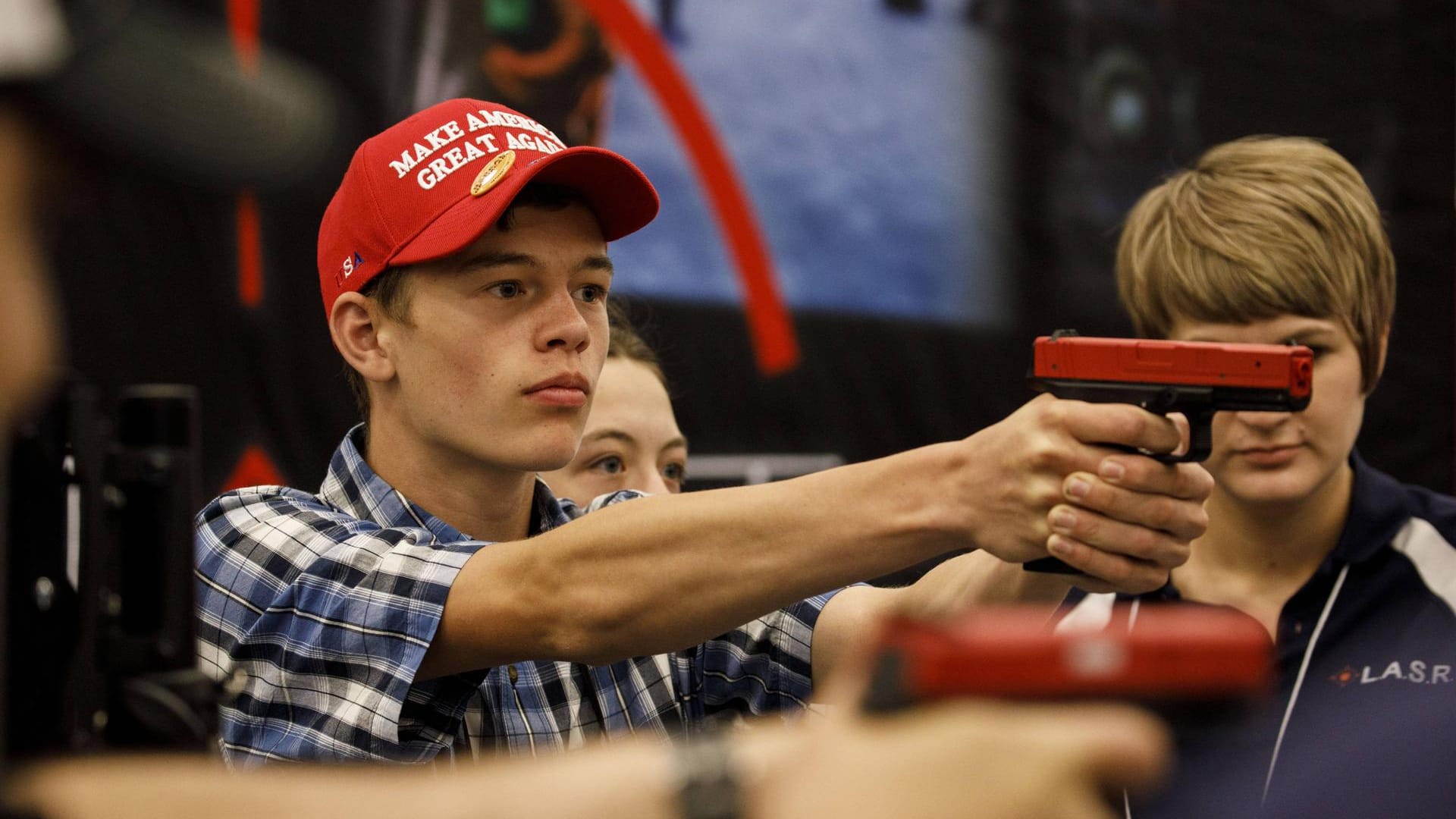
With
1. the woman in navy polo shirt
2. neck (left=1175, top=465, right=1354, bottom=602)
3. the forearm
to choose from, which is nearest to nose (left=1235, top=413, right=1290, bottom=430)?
the woman in navy polo shirt

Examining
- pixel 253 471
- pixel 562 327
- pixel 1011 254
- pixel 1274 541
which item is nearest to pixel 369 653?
pixel 562 327

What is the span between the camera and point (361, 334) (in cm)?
A: 152

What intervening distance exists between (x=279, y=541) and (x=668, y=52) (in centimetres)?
165

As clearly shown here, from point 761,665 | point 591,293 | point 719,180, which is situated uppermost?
point 719,180

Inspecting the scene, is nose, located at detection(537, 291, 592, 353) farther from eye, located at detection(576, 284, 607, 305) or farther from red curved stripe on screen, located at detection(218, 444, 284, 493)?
red curved stripe on screen, located at detection(218, 444, 284, 493)

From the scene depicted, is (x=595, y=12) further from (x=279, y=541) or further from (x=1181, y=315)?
(x=279, y=541)

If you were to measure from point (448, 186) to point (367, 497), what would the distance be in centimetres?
36

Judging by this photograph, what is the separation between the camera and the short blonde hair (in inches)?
75.8

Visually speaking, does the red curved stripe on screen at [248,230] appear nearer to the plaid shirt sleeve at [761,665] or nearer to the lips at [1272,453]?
the plaid shirt sleeve at [761,665]

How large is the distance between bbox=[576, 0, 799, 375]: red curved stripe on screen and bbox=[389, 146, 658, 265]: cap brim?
1.16m

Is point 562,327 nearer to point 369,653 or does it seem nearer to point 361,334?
point 361,334

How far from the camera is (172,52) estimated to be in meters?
0.58

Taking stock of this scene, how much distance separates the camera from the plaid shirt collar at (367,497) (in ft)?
4.72

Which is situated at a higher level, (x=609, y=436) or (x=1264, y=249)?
(x=1264, y=249)
